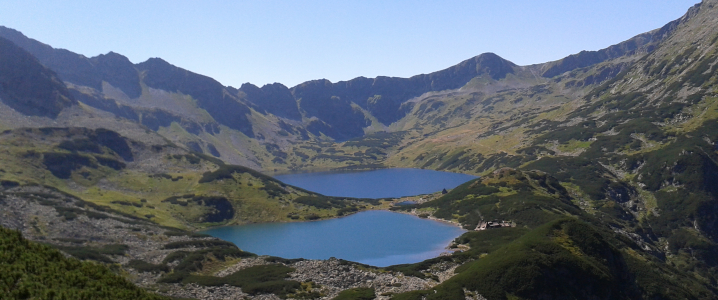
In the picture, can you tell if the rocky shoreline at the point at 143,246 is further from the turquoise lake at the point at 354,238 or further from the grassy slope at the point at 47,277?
the grassy slope at the point at 47,277

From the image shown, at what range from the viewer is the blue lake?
433 ft

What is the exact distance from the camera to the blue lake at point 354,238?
132 m

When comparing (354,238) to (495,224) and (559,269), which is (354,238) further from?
(559,269)

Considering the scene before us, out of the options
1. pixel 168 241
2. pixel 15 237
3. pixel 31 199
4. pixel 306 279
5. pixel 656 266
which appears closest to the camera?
pixel 15 237

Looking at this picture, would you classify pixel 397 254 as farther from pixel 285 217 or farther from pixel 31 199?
pixel 31 199

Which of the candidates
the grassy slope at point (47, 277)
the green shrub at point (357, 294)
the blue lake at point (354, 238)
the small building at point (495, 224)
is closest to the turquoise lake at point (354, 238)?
the blue lake at point (354, 238)

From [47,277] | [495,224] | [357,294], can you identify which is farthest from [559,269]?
[47,277]

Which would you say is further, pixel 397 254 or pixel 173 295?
pixel 397 254

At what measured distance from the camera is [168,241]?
12938 cm

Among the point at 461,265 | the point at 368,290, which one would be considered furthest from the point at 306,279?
the point at 461,265

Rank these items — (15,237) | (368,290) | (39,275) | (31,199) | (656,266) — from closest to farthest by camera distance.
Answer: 1. (39,275)
2. (15,237)
3. (368,290)
4. (656,266)
5. (31,199)

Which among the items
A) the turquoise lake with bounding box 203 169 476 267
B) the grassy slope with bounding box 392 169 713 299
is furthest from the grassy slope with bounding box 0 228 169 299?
the turquoise lake with bounding box 203 169 476 267

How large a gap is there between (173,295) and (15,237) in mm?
45417

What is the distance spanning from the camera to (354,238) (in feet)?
518
